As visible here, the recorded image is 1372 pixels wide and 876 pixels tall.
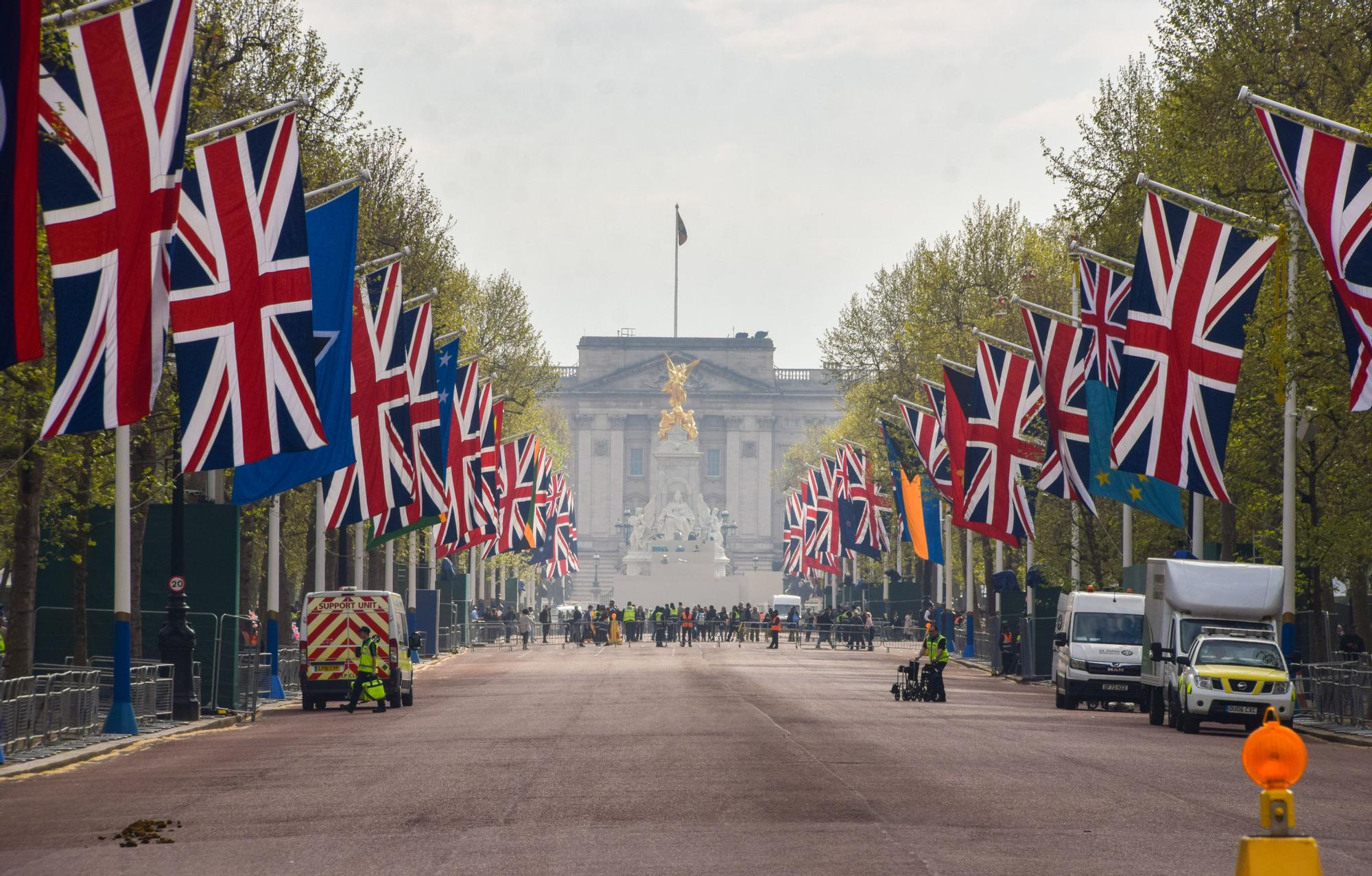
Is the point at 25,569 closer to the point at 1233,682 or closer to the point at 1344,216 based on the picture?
the point at 1233,682

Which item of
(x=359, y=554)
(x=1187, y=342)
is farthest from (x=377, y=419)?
(x=1187, y=342)

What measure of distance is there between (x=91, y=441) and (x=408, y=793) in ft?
48.7

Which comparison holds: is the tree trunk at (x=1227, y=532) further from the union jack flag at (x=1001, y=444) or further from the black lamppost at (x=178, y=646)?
the black lamppost at (x=178, y=646)

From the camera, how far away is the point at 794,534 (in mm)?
107438

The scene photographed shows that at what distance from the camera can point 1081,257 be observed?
128 ft

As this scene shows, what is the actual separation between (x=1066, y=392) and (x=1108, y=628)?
196 inches

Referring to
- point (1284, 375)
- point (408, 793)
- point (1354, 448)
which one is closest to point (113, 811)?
point (408, 793)

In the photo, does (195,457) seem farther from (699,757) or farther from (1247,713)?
(1247,713)

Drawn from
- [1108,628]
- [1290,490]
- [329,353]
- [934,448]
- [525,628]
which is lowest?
[525,628]

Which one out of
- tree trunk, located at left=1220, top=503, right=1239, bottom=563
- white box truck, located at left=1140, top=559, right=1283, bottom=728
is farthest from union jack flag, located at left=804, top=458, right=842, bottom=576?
white box truck, located at left=1140, top=559, right=1283, bottom=728

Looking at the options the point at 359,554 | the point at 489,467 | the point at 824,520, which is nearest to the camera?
the point at 359,554

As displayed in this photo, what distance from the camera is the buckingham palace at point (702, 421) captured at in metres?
192

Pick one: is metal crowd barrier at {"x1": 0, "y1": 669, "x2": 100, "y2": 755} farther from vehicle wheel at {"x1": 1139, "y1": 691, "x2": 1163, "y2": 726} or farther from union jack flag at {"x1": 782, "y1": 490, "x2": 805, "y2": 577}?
union jack flag at {"x1": 782, "y1": 490, "x2": 805, "y2": 577}

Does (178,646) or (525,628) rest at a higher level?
(178,646)
